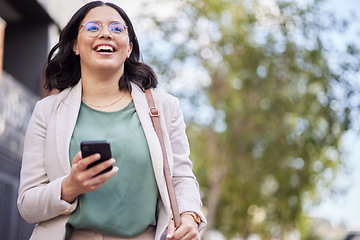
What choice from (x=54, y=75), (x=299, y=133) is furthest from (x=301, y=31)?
(x=54, y=75)

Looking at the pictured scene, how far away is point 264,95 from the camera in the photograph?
18984 millimetres

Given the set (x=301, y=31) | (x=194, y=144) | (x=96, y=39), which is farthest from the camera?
(x=194, y=144)

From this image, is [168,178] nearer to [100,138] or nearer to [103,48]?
[100,138]

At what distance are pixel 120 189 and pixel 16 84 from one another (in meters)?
11.0

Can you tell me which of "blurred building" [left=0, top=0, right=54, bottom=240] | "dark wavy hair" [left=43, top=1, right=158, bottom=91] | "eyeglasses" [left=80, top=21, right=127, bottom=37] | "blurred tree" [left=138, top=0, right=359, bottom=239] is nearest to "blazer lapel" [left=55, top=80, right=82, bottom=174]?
"dark wavy hair" [left=43, top=1, right=158, bottom=91]

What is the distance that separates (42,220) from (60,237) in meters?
0.11

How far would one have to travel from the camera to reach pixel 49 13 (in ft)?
45.8

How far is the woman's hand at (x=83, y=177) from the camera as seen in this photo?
2264 mm

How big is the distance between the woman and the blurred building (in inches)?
370

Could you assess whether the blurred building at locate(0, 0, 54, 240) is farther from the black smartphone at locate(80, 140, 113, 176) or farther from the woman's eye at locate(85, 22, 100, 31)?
the black smartphone at locate(80, 140, 113, 176)

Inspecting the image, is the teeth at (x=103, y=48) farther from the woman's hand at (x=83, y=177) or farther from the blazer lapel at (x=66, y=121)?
the woman's hand at (x=83, y=177)

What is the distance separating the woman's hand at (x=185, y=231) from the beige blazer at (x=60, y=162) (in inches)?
1.2

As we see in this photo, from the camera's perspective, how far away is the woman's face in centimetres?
271

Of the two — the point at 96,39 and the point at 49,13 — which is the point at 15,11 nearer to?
the point at 49,13
